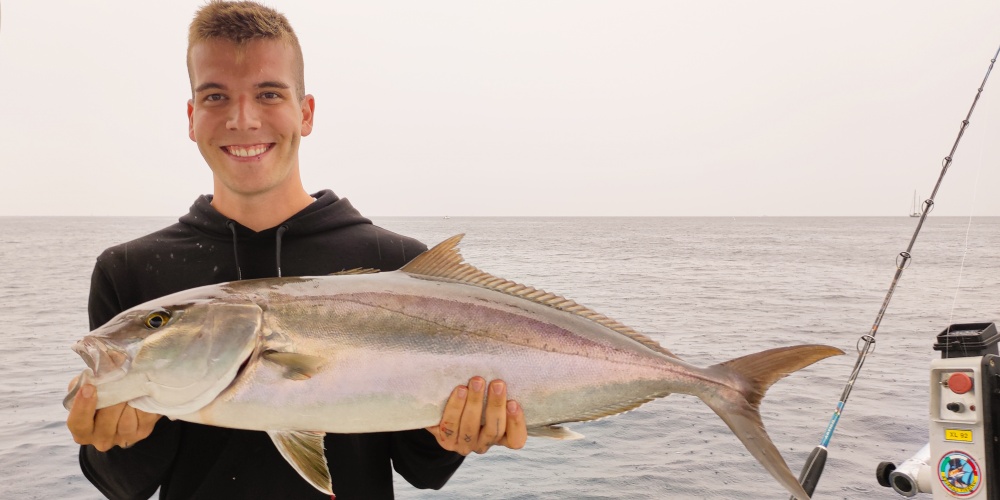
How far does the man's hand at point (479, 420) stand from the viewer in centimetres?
240

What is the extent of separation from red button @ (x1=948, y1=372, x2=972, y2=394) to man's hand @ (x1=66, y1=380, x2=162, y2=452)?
424cm

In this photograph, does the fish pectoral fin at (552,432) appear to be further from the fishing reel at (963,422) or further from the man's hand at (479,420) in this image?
the fishing reel at (963,422)

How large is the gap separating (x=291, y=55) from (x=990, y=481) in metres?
4.37

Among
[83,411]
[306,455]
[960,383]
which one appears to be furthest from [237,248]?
[960,383]

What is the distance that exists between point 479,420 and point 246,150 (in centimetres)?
142

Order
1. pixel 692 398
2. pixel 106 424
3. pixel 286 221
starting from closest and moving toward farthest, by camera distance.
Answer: pixel 106 424 < pixel 286 221 < pixel 692 398

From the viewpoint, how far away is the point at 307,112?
10.2ft

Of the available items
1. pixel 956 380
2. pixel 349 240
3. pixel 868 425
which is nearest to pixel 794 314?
pixel 868 425

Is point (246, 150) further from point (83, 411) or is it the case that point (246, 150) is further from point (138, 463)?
point (138, 463)

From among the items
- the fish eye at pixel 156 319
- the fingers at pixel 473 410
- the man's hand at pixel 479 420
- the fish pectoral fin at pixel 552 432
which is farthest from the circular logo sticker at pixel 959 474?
the fish eye at pixel 156 319

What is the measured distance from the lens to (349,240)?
3000mm

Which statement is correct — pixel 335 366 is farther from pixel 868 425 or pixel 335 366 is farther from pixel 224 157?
pixel 868 425

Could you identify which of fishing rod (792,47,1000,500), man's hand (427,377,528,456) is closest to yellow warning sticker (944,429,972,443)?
fishing rod (792,47,1000,500)

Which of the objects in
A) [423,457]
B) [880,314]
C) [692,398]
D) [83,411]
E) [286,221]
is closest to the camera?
[83,411]
